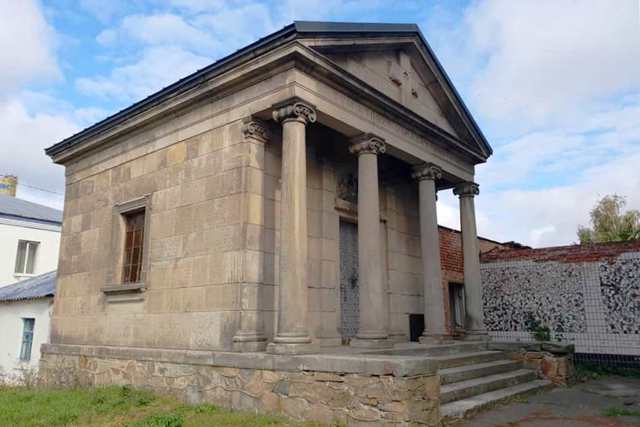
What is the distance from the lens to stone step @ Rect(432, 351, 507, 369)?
877 centimetres

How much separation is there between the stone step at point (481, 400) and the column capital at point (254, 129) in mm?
4983

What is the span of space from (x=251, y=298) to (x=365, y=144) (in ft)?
11.0

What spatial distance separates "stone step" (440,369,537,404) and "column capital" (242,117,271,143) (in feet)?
16.0

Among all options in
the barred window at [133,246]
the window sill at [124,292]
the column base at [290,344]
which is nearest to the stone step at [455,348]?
the column base at [290,344]

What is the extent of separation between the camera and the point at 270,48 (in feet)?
26.1

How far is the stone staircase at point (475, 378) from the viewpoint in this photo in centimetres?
724

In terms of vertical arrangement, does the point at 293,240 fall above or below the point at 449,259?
below

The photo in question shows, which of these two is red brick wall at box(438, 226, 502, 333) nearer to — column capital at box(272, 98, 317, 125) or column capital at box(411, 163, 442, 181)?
column capital at box(411, 163, 442, 181)

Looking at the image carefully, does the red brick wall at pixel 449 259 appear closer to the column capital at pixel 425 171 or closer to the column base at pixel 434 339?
the column base at pixel 434 339

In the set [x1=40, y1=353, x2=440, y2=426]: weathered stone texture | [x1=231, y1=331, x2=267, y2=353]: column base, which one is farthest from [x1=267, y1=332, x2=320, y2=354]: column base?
[x1=231, y1=331, x2=267, y2=353]: column base

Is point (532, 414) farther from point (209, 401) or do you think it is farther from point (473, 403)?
point (209, 401)

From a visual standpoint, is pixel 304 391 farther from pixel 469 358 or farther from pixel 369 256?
pixel 469 358

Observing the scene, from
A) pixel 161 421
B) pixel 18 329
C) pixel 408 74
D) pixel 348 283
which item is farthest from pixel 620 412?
pixel 18 329

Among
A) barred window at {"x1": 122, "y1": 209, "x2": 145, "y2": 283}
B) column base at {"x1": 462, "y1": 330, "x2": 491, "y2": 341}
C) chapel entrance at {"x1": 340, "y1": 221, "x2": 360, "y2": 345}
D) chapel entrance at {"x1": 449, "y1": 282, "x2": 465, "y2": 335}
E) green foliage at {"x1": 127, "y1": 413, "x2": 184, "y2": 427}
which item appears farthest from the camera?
chapel entrance at {"x1": 449, "y1": 282, "x2": 465, "y2": 335}
